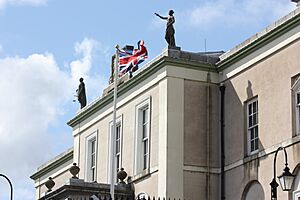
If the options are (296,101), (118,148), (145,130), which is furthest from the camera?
(118,148)

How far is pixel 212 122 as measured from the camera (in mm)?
35375

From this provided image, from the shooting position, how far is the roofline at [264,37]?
3133 cm

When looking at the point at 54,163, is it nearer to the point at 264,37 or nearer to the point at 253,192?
the point at 253,192

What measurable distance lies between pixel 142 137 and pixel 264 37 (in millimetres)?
6711

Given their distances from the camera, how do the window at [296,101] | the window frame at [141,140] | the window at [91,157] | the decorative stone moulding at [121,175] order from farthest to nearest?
the window at [91,157] → the decorative stone moulding at [121,175] → the window frame at [141,140] → the window at [296,101]

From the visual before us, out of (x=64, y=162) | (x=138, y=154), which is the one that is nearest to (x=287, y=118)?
(x=138, y=154)

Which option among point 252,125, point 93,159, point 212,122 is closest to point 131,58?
point 212,122

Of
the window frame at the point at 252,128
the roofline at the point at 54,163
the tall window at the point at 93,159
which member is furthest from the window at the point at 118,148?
the roofline at the point at 54,163

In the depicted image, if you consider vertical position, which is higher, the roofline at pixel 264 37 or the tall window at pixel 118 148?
the roofline at pixel 264 37

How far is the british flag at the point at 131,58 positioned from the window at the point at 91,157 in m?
4.28

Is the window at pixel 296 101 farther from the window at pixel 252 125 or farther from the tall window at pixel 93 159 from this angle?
the tall window at pixel 93 159

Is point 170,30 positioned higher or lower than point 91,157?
higher

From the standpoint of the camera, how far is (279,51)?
105 ft

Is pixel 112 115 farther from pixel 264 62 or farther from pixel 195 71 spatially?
pixel 264 62
